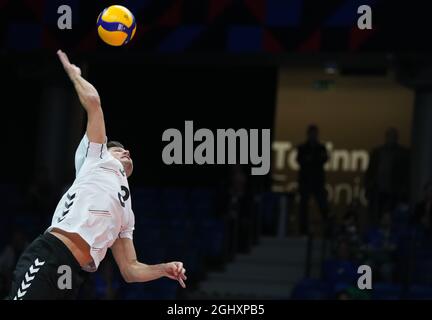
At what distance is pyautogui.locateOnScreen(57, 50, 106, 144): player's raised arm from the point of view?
21.2 feet

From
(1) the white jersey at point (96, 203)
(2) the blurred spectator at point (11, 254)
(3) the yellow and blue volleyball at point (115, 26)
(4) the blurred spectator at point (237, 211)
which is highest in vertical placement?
(3) the yellow and blue volleyball at point (115, 26)

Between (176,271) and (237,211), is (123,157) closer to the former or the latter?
(176,271)

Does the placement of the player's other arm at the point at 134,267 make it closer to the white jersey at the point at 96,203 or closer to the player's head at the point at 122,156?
the white jersey at the point at 96,203

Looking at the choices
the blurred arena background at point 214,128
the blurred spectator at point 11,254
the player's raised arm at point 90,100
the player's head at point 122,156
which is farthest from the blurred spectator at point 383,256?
the player's raised arm at point 90,100

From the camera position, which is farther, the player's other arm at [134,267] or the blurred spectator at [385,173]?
the blurred spectator at [385,173]

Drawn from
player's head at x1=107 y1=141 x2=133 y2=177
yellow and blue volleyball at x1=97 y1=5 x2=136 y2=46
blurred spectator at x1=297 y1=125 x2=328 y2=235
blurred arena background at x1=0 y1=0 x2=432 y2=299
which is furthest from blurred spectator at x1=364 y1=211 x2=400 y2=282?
player's head at x1=107 y1=141 x2=133 y2=177

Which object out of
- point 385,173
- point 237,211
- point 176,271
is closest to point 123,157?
point 176,271

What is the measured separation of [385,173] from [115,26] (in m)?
7.08

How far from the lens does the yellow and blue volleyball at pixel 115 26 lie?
7977 millimetres

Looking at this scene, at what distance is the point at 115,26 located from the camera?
8.02m

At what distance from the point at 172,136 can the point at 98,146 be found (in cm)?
1065

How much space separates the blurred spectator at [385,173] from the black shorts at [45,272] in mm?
8332

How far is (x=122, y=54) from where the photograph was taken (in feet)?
50.3
